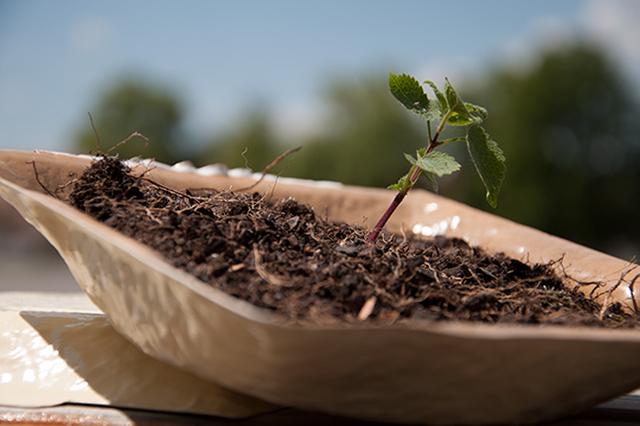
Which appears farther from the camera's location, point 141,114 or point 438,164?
point 141,114

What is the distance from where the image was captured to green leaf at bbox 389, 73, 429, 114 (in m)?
0.90

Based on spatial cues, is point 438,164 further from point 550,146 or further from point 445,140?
point 550,146

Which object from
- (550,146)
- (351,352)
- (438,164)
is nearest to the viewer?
(351,352)

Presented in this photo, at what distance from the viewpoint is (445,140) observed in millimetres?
874

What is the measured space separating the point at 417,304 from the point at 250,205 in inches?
12.7

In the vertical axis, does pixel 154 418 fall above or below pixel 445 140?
below

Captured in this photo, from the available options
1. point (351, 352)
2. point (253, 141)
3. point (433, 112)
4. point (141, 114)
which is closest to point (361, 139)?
point (253, 141)

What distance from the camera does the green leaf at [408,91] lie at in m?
0.90

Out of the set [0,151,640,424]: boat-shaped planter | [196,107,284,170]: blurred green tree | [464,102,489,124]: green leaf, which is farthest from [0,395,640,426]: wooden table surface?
[196,107,284,170]: blurred green tree

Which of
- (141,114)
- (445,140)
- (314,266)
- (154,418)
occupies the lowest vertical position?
(141,114)

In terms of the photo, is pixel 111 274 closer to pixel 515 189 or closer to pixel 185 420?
pixel 185 420

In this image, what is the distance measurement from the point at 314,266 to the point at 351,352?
21cm

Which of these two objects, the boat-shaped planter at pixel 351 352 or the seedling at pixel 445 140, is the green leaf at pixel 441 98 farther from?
the boat-shaped planter at pixel 351 352

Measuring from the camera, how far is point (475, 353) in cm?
55
